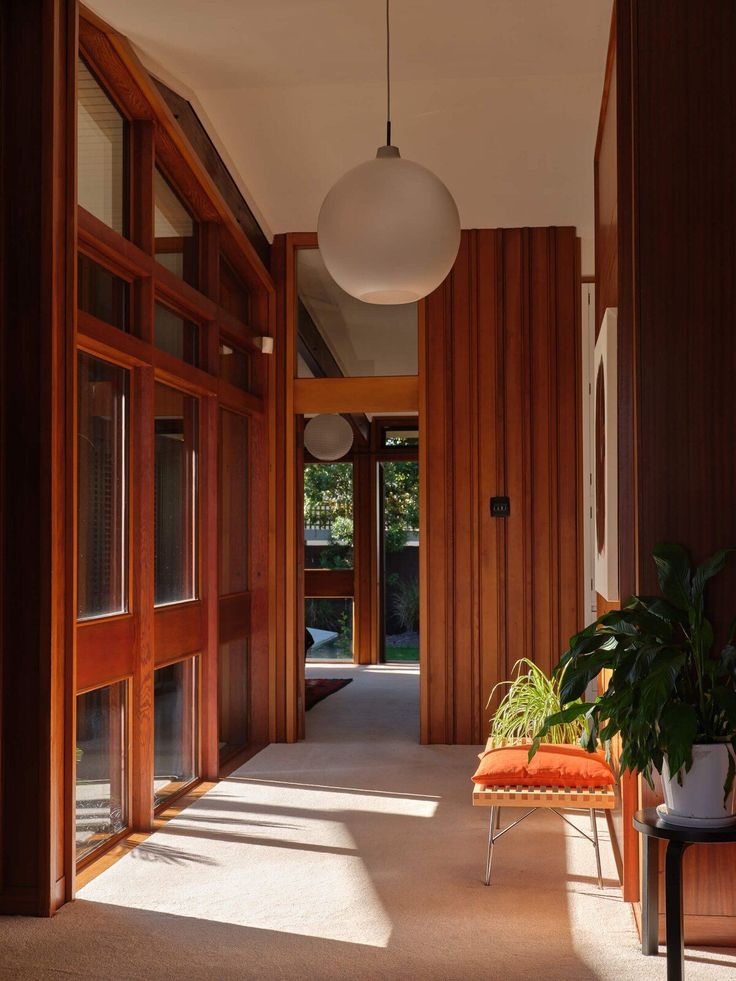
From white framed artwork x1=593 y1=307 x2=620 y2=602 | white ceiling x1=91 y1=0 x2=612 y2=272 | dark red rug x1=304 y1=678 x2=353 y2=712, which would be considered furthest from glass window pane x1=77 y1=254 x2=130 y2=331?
dark red rug x1=304 y1=678 x2=353 y2=712

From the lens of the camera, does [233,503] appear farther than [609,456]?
Yes

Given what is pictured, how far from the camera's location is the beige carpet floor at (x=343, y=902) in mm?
3299

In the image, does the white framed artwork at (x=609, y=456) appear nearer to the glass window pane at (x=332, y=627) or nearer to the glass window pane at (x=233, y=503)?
the glass window pane at (x=233, y=503)

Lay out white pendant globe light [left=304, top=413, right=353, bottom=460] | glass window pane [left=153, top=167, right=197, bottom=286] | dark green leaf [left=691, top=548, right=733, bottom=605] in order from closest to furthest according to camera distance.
A: dark green leaf [left=691, top=548, right=733, bottom=605], glass window pane [left=153, top=167, right=197, bottom=286], white pendant globe light [left=304, top=413, right=353, bottom=460]

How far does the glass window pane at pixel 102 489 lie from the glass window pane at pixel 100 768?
1.29ft

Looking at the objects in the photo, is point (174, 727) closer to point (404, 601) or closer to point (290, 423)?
point (290, 423)

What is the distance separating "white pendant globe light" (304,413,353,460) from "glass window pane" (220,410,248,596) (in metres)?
3.23

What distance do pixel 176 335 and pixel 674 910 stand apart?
150 inches

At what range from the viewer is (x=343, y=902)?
3.90 m

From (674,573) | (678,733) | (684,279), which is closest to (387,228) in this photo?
(684,279)

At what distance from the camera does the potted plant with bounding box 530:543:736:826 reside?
9.35 feet

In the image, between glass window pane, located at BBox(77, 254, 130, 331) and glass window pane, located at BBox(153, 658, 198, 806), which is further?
glass window pane, located at BBox(153, 658, 198, 806)

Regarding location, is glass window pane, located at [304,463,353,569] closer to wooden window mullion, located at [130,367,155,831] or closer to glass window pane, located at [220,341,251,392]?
glass window pane, located at [220,341,251,392]

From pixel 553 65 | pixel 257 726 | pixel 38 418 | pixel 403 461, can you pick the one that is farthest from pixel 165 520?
pixel 403 461
